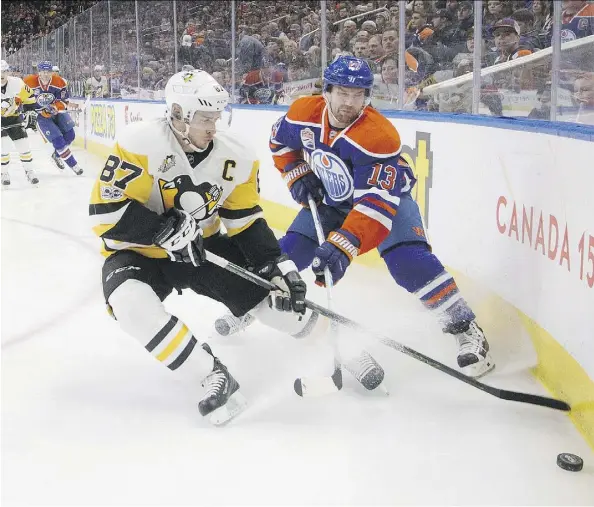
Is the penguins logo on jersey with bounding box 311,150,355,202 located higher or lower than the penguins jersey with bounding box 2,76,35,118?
lower

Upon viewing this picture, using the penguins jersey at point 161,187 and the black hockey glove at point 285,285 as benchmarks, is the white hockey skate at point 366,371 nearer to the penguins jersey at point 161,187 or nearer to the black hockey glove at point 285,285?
the black hockey glove at point 285,285

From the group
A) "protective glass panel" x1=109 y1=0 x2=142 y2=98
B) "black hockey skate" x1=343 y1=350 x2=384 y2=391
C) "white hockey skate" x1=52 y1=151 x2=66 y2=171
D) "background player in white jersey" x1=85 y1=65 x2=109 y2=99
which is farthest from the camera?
"background player in white jersey" x1=85 y1=65 x2=109 y2=99

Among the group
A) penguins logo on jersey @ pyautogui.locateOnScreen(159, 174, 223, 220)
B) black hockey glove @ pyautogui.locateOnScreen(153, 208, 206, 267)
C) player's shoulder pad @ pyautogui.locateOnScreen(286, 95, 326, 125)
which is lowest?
black hockey glove @ pyautogui.locateOnScreen(153, 208, 206, 267)

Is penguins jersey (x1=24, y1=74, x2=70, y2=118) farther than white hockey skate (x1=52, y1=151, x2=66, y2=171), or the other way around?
white hockey skate (x1=52, y1=151, x2=66, y2=171)

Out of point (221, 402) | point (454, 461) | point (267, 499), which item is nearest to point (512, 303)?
point (454, 461)

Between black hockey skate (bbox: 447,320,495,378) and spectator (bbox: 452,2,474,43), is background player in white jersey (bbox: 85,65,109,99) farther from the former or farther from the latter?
black hockey skate (bbox: 447,320,495,378)

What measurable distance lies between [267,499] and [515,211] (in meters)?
1.37

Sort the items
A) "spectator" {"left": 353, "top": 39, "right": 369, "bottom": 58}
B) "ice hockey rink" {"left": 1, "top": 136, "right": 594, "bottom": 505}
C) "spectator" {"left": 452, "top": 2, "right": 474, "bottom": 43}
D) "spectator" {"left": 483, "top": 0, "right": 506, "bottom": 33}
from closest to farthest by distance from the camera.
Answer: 1. "ice hockey rink" {"left": 1, "top": 136, "right": 594, "bottom": 505}
2. "spectator" {"left": 483, "top": 0, "right": 506, "bottom": 33}
3. "spectator" {"left": 452, "top": 2, "right": 474, "bottom": 43}
4. "spectator" {"left": 353, "top": 39, "right": 369, "bottom": 58}

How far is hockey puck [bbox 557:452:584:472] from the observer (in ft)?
5.77

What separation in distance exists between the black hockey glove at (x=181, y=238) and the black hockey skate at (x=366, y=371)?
579 mm

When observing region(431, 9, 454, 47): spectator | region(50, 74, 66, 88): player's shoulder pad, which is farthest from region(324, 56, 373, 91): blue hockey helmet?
region(50, 74, 66, 88): player's shoulder pad

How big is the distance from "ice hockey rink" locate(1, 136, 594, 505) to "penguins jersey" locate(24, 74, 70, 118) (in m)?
5.27

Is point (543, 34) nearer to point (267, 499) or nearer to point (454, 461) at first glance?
point (454, 461)

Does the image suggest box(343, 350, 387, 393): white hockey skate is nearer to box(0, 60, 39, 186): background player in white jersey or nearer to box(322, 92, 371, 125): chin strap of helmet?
box(322, 92, 371, 125): chin strap of helmet
